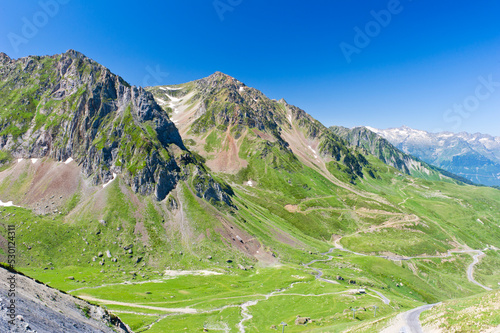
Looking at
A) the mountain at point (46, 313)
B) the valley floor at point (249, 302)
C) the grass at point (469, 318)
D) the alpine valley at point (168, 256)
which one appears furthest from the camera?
the alpine valley at point (168, 256)

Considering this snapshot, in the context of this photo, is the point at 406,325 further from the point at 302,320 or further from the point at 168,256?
the point at 168,256

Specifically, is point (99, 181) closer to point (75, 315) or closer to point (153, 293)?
point (153, 293)

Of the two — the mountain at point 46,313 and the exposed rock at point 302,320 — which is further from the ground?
the mountain at point 46,313

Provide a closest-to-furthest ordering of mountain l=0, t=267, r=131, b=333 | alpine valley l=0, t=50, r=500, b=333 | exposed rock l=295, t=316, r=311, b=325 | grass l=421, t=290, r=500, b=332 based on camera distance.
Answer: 1. mountain l=0, t=267, r=131, b=333
2. grass l=421, t=290, r=500, b=332
3. exposed rock l=295, t=316, r=311, b=325
4. alpine valley l=0, t=50, r=500, b=333

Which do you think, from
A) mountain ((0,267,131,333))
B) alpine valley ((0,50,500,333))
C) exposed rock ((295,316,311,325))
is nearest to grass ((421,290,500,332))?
alpine valley ((0,50,500,333))

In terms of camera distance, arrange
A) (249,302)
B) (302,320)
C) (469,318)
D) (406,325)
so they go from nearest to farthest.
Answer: (469,318), (406,325), (302,320), (249,302)

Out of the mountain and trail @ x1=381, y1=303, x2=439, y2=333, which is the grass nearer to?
trail @ x1=381, y1=303, x2=439, y2=333

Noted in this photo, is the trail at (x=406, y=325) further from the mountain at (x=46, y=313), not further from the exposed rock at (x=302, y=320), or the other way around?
the mountain at (x=46, y=313)

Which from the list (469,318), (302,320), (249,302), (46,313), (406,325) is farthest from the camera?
(249,302)

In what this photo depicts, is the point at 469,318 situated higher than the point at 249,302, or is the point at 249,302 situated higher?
the point at 469,318

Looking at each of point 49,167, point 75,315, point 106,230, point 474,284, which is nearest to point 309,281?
point 75,315

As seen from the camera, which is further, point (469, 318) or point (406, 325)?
point (406, 325)

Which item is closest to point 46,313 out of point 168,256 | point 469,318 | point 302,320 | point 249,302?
point 469,318

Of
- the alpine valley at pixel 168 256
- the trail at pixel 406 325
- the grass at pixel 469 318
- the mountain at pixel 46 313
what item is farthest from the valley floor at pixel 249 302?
the mountain at pixel 46 313
